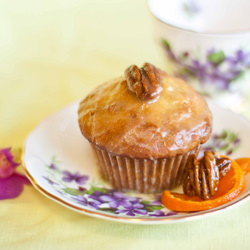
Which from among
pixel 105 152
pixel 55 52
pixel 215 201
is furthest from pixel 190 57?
pixel 55 52

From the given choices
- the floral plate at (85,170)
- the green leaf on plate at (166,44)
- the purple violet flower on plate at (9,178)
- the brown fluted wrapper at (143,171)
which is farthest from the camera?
the green leaf on plate at (166,44)

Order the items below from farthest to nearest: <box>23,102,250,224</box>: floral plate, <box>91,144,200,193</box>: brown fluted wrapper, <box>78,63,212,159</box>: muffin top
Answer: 1. <box>91,144,200,193</box>: brown fluted wrapper
2. <box>78,63,212,159</box>: muffin top
3. <box>23,102,250,224</box>: floral plate

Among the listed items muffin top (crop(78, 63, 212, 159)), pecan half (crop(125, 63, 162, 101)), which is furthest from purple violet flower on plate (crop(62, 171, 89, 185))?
pecan half (crop(125, 63, 162, 101))

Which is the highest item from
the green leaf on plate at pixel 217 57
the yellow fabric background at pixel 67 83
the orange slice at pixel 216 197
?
the green leaf on plate at pixel 217 57

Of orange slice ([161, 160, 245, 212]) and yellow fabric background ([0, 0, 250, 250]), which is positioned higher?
orange slice ([161, 160, 245, 212])

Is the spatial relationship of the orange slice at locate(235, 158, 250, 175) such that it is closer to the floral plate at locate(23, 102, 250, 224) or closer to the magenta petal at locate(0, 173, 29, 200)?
the floral plate at locate(23, 102, 250, 224)

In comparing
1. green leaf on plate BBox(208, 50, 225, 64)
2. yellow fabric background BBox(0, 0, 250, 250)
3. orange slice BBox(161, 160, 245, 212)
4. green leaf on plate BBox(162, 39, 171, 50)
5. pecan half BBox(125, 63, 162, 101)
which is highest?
pecan half BBox(125, 63, 162, 101)

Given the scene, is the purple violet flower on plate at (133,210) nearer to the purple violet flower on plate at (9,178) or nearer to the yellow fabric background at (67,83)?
the yellow fabric background at (67,83)

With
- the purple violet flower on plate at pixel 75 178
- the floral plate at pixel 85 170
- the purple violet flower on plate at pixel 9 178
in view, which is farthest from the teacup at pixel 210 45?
the purple violet flower on plate at pixel 9 178
